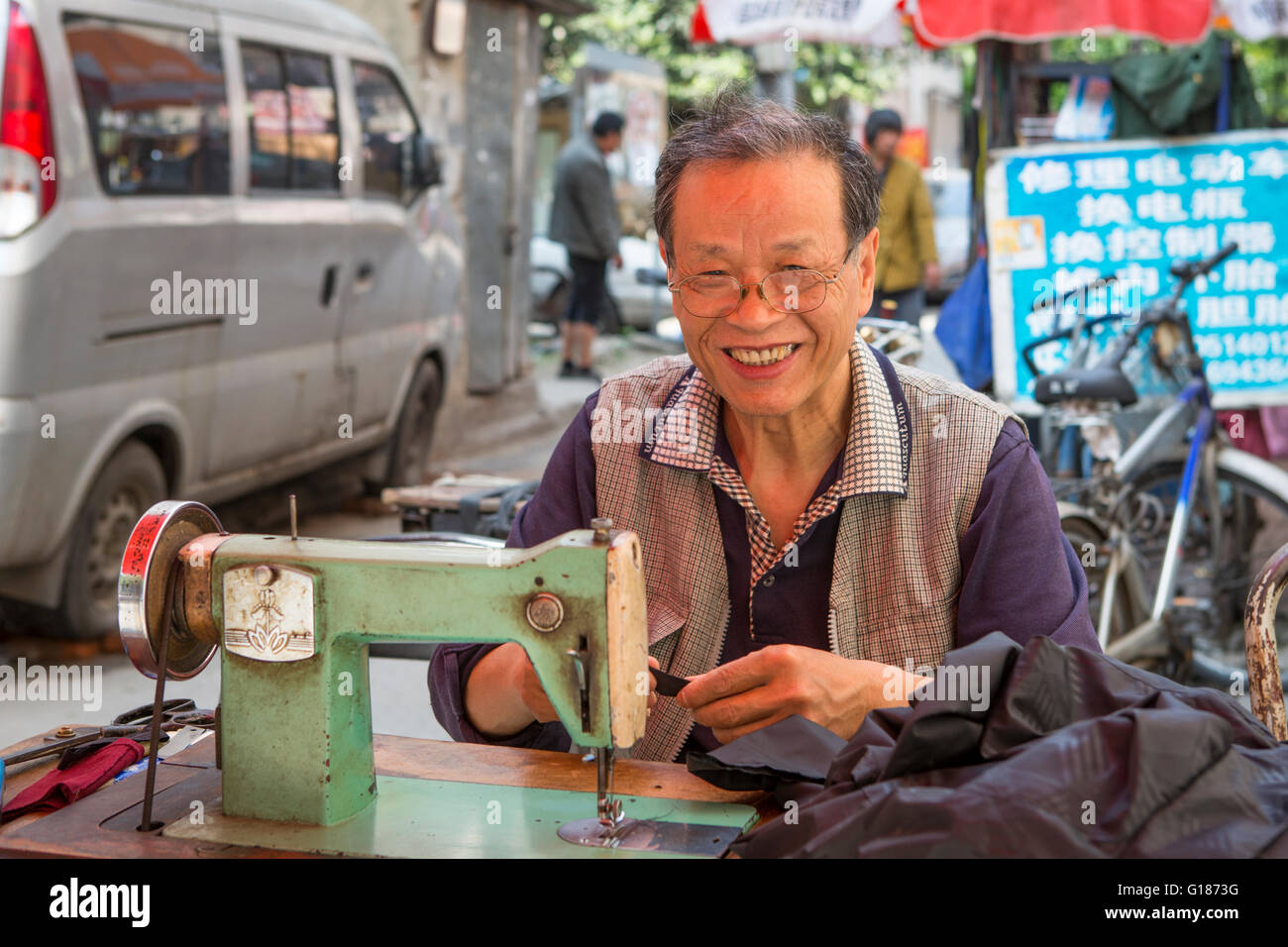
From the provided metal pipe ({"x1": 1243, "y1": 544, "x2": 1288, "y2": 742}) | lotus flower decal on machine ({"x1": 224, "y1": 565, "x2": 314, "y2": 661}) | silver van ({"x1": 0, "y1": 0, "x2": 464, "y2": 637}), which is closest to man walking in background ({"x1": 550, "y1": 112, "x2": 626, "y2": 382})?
silver van ({"x1": 0, "y1": 0, "x2": 464, "y2": 637})

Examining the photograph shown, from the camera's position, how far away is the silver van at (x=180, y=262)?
3.84m

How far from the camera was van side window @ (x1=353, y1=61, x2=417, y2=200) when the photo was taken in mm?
6062

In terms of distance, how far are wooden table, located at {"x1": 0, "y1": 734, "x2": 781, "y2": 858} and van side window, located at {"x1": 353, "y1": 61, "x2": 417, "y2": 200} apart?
4.63 metres

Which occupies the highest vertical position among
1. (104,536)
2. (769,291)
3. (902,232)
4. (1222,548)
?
(902,232)

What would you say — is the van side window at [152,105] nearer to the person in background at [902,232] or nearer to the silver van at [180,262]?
the silver van at [180,262]

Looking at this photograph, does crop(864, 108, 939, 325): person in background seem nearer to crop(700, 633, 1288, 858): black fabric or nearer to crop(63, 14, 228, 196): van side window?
crop(63, 14, 228, 196): van side window

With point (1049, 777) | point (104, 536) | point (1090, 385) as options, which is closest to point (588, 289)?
point (104, 536)

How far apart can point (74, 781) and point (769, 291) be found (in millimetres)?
1007

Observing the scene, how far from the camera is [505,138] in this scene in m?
9.13

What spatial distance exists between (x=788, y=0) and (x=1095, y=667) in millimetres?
4919

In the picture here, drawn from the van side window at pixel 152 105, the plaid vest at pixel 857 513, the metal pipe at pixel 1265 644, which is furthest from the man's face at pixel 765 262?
the van side window at pixel 152 105

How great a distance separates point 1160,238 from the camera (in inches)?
211

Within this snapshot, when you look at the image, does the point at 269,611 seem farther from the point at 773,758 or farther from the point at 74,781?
the point at 773,758
